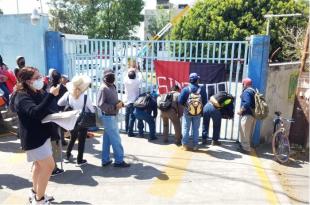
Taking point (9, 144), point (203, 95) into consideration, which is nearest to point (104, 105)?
point (203, 95)

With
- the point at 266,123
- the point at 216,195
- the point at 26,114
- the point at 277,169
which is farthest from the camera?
the point at 266,123

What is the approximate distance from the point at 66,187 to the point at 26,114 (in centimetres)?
172

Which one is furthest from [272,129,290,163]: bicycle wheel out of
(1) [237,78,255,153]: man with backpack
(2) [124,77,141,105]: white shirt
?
(2) [124,77,141,105]: white shirt

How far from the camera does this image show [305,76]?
7.05m

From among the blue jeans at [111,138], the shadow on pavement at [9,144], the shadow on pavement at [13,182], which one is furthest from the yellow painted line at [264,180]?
the shadow on pavement at [9,144]

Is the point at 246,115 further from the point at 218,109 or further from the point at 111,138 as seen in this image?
the point at 111,138

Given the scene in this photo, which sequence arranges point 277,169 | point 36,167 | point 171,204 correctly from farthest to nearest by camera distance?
point 277,169, point 171,204, point 36,167

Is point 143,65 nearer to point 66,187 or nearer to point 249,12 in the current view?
point 66,187

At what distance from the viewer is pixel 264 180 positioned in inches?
222

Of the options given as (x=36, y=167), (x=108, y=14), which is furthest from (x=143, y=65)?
(x=108, y=14)

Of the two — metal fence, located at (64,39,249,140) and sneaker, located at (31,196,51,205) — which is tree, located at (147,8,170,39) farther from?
sneaker, located at (31,196,51,205)

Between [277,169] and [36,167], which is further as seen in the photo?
[277,169]

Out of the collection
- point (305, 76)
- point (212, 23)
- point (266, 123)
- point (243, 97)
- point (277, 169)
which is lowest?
point (277, 169)

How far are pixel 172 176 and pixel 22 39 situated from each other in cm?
692
